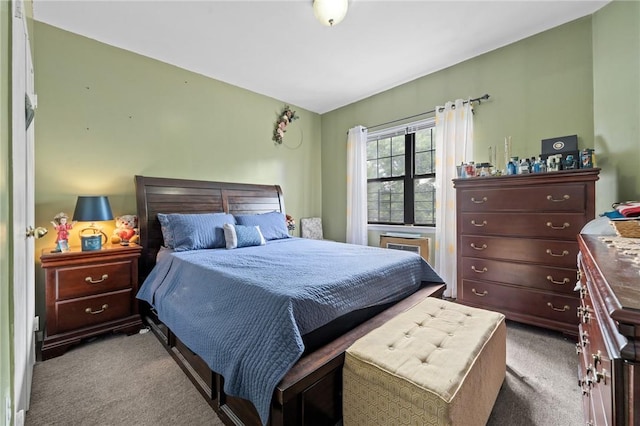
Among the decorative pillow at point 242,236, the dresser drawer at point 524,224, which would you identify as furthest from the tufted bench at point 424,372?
the decorative pillow at point 242,236

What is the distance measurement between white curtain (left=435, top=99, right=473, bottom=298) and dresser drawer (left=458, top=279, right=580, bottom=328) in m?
0.52

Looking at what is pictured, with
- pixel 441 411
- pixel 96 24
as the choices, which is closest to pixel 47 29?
pixel 96 24

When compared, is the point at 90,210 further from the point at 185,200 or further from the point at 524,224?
the point at 524,224

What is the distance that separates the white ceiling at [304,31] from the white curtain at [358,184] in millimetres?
924

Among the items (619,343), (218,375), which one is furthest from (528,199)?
(218,375)

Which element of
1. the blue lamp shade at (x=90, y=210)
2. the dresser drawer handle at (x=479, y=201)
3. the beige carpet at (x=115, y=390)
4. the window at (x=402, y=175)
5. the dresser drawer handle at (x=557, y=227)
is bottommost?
the beige carpet at (x=115, y=390)

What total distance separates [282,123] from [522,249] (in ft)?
11.1

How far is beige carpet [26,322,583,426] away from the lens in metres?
1.42

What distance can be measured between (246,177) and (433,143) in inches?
100

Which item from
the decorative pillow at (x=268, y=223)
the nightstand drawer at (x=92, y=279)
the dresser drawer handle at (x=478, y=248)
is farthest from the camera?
the decorative pillow at (x=268, y=223)

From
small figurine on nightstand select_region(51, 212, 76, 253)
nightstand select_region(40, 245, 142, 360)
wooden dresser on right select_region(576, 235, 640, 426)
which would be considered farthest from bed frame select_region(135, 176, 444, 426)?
wooden dresser on right select_region(576, 235, 640, 426)

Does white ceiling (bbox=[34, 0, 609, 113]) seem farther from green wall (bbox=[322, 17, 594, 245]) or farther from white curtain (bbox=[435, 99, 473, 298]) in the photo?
white curtain (bbox=[435, 99, 473, 298])

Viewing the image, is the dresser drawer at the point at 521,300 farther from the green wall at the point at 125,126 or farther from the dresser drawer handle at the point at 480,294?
the green wall at the point at 125,126

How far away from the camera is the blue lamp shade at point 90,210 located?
2.25 meters
